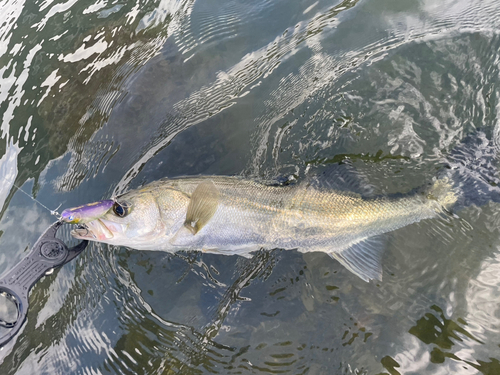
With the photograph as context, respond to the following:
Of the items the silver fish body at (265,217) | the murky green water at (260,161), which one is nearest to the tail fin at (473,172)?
the murky green water at (260,161)

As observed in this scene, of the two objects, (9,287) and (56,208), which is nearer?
(9,287)

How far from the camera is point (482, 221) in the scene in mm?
4055

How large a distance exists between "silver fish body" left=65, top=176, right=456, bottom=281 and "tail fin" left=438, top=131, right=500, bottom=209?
19.6 inches

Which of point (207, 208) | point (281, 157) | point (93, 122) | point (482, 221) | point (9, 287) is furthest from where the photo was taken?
point (93, 122)

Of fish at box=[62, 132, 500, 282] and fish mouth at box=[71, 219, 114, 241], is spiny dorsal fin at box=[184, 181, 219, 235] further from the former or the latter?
fish mouth at box=[71, 219, 114, 241]

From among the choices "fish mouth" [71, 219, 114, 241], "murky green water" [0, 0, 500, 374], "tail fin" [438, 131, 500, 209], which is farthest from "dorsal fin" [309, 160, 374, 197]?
"fish mouth" [71, 219, 114, 241]

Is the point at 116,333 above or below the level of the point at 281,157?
below

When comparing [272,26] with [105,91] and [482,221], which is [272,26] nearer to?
[105,91]

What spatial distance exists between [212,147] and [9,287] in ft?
8.59

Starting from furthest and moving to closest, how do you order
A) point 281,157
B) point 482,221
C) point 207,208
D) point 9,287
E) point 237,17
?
point 237,17 < point 281,157 < point 482,221 < point 207,208 < point 9,287

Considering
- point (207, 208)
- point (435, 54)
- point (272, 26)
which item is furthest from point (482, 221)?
point (272, 26)

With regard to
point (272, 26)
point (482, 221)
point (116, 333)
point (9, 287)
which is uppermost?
A: point (272, 26)

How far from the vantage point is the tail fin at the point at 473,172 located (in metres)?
3.91

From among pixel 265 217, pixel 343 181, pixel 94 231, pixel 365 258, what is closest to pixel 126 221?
pixel 94 231
